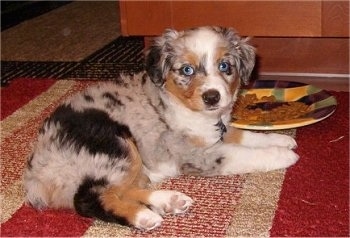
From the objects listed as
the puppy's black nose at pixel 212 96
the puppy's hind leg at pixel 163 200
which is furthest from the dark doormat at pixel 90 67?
the puppy's hind leg at pixel 163 200

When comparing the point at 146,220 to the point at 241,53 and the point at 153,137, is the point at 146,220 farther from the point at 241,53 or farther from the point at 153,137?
the point at 241,53

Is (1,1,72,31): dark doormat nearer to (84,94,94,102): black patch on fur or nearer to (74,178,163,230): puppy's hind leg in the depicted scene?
(84,94,94,102): black patch on fur

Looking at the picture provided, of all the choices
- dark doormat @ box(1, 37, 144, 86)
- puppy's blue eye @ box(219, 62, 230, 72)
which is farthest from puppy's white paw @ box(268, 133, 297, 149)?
dark doormat @ box(1, 37, 144, 86)

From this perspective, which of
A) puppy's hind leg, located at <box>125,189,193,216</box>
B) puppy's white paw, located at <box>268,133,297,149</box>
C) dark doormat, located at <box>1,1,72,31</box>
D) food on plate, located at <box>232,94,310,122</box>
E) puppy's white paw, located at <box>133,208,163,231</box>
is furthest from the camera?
dark doormat, located at <box>1,1,72,31</box>

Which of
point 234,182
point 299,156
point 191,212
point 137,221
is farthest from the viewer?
point 299,156

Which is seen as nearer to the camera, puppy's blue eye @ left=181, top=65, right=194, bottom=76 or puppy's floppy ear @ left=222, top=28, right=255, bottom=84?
puppy's blue eye @ left=181, top=65, right=194, bottom=76

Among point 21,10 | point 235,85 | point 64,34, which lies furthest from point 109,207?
point 21,10

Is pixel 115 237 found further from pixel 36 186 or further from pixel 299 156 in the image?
pixel 299 156

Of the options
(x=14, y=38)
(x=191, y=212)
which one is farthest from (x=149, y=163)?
(x=14, y=38)
